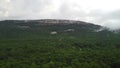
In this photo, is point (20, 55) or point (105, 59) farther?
point (20, 55)

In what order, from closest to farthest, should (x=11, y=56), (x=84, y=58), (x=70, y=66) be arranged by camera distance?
1. (x=70, y=66)
2. (x=84, y=58)
3. (x=11, y=56)

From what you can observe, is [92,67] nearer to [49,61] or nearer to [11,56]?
[49,61]

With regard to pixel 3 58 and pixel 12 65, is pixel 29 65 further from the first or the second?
pixel 3 58

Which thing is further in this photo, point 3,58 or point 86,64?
point 3,58

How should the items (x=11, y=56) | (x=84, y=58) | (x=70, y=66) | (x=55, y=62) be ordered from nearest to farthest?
(x=70, y=66)
(x=55, y=62)
(x=84, y=58)
(x=11, y=56)

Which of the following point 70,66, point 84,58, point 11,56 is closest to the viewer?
point 70,66

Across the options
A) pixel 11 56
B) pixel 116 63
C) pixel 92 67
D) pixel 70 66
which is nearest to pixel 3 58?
pixel 11 56

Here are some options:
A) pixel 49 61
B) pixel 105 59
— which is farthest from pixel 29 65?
pixel 105 59

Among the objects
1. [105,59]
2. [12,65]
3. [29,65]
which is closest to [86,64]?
[105,59]
